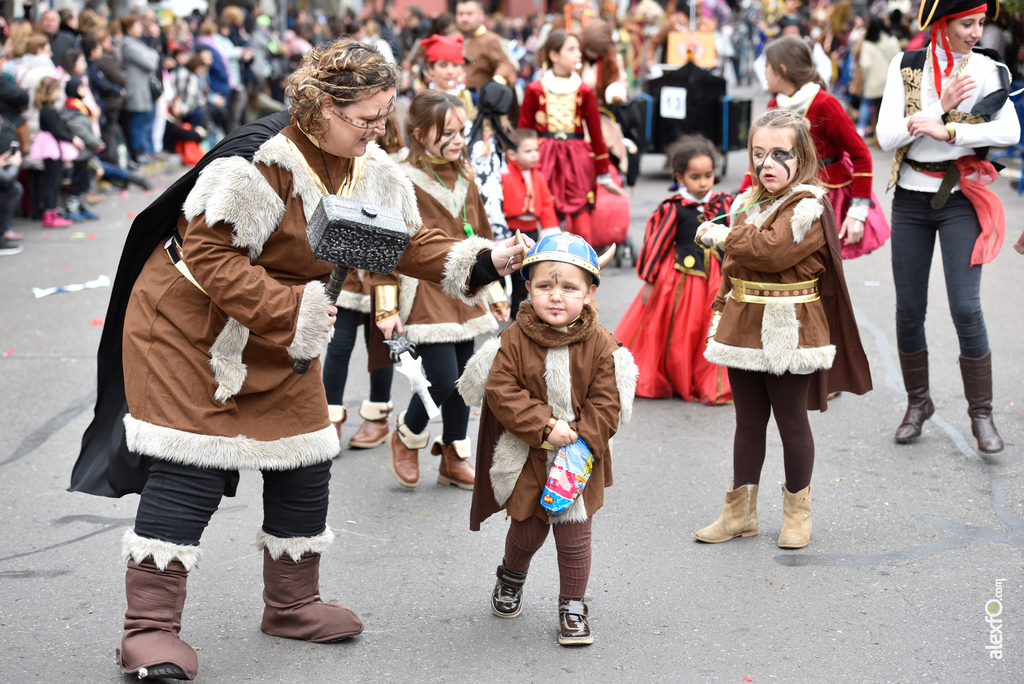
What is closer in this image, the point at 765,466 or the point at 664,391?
the point at 765,466

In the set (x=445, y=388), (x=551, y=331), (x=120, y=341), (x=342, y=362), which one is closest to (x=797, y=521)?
(x=551, y=331)

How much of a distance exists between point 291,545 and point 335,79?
1.42 metres

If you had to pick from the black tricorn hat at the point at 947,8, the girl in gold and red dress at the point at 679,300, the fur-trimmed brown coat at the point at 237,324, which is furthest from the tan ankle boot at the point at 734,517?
the black tricorn hat at the point at 947,8

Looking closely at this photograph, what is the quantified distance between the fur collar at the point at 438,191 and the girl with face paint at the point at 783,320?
1163mm

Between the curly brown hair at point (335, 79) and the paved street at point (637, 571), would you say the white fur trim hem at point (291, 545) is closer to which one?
the paved street at point (637, 571)

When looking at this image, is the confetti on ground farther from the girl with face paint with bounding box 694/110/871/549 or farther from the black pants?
the girl with face paint with bounding box 694/110/871/549

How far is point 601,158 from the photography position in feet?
25.5

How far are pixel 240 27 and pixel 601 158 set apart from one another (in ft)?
40.5

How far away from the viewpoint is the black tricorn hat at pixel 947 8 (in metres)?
4.48

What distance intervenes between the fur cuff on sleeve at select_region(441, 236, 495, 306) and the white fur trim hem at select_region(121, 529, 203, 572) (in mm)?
1115

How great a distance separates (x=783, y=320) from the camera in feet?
12.9

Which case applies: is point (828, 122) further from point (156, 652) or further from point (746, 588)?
point (156, 652)

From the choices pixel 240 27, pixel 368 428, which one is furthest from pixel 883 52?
pixel 368 428

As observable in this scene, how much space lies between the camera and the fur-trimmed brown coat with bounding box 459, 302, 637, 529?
3.23m
